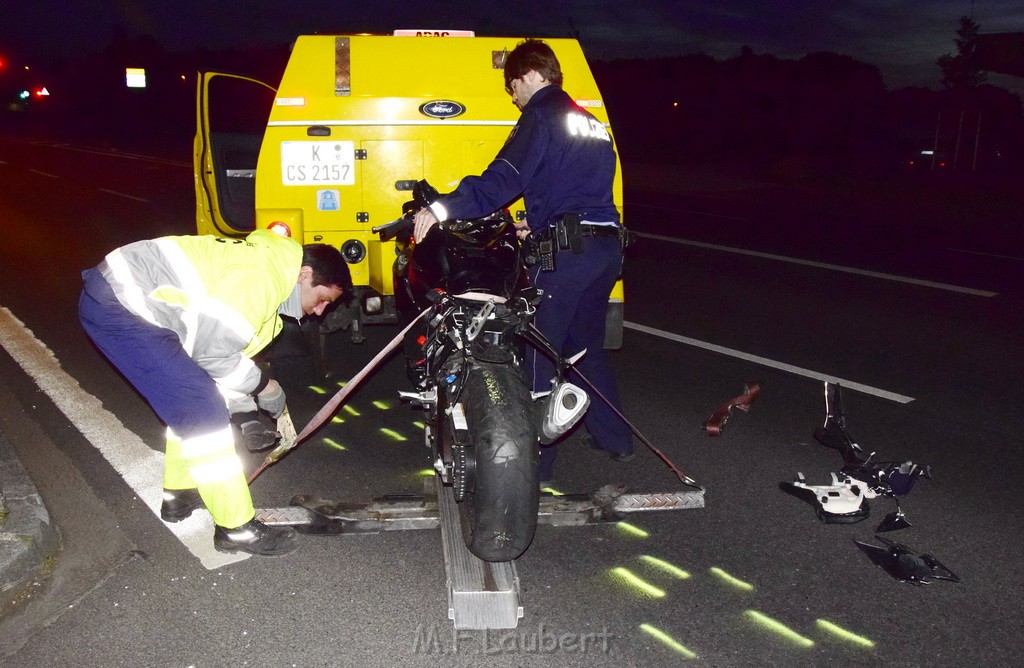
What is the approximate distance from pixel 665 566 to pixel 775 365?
330 cm

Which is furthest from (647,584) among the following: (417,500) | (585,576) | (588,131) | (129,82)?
(129,82)

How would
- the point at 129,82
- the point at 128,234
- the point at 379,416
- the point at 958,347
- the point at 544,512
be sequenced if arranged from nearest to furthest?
the point at 544,512
the point at 379,416
the point at 958,347
the point at 128,234
the point at 129,82

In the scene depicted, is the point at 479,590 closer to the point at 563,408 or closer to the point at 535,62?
the point at 563,408

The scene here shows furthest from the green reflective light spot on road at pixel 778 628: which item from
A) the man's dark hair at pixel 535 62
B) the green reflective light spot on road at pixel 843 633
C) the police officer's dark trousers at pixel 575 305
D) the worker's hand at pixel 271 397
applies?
the man's dark hair at pixel 535 62

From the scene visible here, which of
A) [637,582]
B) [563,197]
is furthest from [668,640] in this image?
[563,197]

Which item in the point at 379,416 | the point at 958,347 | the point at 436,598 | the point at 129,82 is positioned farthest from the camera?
the point at 129,82

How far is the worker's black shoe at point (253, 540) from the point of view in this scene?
13.5ft

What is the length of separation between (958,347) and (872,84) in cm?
4638

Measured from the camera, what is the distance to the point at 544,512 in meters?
4.44

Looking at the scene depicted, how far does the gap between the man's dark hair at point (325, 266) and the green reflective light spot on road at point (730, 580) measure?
1948mm

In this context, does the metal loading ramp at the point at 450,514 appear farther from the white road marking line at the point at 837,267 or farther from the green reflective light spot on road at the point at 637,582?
the white road marking line at the point at 837,267

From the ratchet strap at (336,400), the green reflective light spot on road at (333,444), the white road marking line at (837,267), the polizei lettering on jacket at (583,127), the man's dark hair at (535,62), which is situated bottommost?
the green reflective light spot on road at (333,444)

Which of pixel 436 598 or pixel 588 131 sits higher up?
pixel 588 131

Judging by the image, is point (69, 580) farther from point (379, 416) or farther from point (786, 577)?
point (786, 577)
